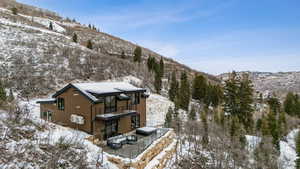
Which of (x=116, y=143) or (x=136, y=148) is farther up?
(x=116, y=143)

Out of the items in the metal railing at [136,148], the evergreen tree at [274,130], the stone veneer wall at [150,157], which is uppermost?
the metal railing at [136,148]

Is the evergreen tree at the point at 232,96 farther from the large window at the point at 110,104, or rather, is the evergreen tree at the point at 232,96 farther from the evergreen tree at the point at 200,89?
the large window at the point at 110,104

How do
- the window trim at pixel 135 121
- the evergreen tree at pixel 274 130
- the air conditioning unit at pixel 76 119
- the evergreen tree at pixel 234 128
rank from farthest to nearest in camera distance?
the evergreen tree at pixel 274 130
the evergreen tree at pixel 234 128
the window trim at pixel 135 121
the air conditioning unit at pixel 76 119

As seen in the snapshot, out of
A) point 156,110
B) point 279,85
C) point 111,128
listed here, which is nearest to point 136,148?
point 111,128

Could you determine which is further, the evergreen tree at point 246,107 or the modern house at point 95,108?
the evergreen tree at point 246,107

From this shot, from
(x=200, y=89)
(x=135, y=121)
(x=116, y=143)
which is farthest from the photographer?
(x=200, y=89)

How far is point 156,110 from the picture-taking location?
27.9 metres

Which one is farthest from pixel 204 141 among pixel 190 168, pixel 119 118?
pixel 119 118

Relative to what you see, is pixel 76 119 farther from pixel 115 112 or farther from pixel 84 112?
pixel 115 112

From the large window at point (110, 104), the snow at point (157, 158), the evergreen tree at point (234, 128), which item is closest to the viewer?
the snow at point (157, 158)

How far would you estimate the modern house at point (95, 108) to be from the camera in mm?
14828

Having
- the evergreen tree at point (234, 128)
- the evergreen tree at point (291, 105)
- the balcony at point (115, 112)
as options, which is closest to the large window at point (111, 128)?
the balcony at point (115, 112)

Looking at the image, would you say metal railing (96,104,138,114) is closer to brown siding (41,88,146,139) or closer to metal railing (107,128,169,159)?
brown siding (41,88,146,139)

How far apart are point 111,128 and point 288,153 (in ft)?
80.4
